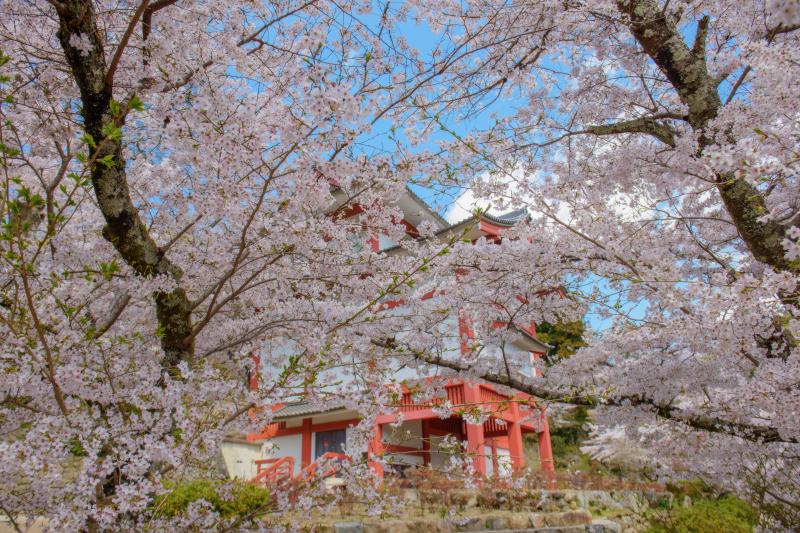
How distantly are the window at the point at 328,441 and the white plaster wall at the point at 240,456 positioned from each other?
111 inches

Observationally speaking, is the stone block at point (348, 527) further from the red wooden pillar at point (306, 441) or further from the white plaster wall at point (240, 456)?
the white plaster wall at point (240, 456)

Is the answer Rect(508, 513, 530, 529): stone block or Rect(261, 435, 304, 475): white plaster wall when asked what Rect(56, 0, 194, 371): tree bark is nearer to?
Rect(508, 513, 530, 529): stone block

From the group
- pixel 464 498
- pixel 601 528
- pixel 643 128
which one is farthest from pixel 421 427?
pixel 643 128

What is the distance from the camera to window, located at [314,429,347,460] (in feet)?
40.4

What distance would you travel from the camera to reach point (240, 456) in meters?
15.1

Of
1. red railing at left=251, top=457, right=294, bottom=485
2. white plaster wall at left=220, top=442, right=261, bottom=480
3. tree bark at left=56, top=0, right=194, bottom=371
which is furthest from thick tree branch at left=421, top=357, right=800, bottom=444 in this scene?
white plaster wall at left=220, top=442, right=261, bottom=480

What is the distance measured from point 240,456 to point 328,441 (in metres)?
4.35

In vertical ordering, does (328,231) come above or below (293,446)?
above

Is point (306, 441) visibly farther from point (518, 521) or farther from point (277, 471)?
point (518, 521)

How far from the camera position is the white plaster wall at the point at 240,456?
14.3 m

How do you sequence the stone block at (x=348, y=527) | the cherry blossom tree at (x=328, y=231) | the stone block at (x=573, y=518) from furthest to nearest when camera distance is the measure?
1. the stone block at (x=573, y=518)
2. the stone block at (x=348, y=527)
3. the cherry blossom tree at (x=328, y=231)

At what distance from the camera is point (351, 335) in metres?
3.66

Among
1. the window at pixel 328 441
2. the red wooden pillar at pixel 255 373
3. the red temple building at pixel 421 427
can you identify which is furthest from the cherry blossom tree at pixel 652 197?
the window at pixel 328 441

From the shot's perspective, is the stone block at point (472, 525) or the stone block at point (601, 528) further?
the stone block at point (601, 528)
